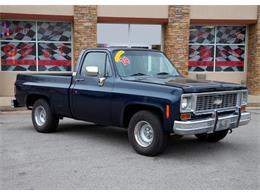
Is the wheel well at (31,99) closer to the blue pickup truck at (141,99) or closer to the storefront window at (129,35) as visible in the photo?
the blue pickup truck at (141,99)

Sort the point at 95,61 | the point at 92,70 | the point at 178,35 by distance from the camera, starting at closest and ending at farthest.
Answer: the point at 92,70 → the point at 95,61 → the point at 178,35

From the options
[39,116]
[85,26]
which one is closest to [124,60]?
[39,116]

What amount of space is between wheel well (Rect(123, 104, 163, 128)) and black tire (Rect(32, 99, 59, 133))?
2153 mm

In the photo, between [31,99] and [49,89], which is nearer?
[49,89]

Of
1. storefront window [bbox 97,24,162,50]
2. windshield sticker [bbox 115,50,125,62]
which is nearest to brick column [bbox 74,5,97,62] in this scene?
storefront window [bbox 97,24,162,50]

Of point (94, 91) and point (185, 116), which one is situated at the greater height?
point (94, 91)

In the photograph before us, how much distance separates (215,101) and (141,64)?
1649 millimetres

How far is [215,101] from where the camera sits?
5.94m

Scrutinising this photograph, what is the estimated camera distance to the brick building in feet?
49.5

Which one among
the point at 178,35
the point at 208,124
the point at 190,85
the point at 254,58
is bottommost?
the point at 208,124

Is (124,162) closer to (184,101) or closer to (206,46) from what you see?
(184,101)

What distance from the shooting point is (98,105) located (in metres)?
6.62

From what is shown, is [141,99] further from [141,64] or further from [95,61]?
[95,61]

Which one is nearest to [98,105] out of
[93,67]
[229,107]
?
[93,67]
